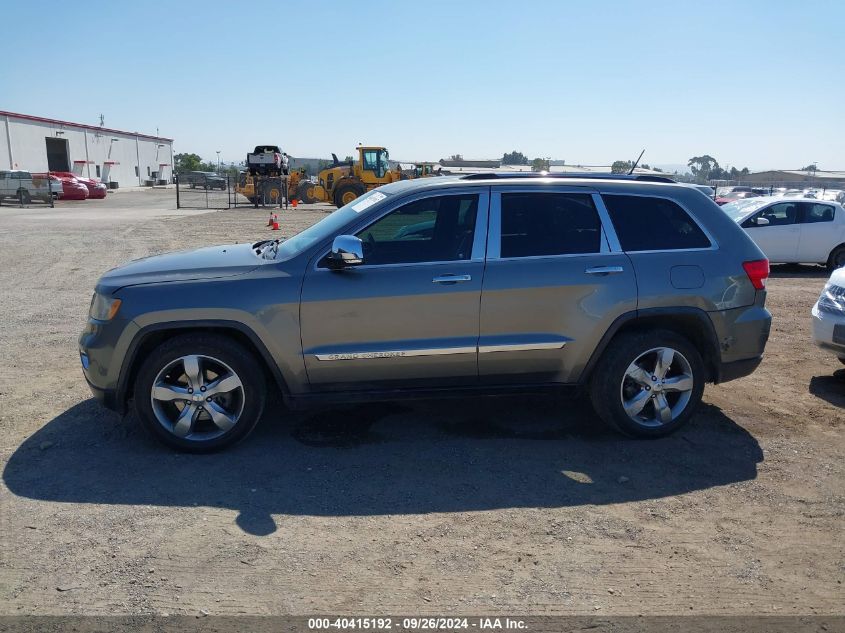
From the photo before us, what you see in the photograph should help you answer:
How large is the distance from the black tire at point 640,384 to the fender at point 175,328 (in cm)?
227

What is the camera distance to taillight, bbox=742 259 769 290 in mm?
5023

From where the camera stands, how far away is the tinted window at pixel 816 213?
13695 mm

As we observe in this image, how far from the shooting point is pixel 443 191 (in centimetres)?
491

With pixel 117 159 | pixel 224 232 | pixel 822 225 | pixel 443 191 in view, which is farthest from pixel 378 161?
pixel 117 159

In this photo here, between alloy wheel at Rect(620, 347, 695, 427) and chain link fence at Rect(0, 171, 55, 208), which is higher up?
chain link fence at Rect(0, 171, 55, 208)

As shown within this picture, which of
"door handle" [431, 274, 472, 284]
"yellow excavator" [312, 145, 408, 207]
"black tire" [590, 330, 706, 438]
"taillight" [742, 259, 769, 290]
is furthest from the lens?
"yellow excavator" [312, 145, 408, 207]

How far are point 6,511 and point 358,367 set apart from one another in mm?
2184

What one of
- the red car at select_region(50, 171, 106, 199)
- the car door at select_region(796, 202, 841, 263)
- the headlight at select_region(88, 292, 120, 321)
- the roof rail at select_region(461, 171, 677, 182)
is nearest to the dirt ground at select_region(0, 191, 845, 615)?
the headlight at select_region(88, 292, 120, 321)

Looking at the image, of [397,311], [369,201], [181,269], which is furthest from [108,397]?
[369,201]

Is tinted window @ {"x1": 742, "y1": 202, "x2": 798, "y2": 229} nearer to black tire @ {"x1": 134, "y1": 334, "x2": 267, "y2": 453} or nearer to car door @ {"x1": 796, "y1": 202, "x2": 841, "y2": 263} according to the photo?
car door @ {"x1": 796, "y1": 202, "x2": 841, "y2": 263}

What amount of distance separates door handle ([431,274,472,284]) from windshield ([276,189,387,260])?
722 mm

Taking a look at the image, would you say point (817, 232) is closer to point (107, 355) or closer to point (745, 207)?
point (745, 207)

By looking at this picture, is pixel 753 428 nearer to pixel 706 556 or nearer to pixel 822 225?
pixel 706 556

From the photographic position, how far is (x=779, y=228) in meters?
13.7
